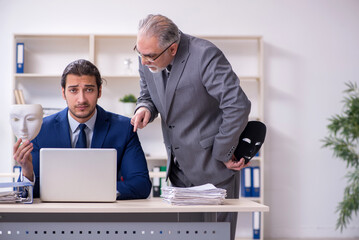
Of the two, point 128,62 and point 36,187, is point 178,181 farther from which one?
point 128,62

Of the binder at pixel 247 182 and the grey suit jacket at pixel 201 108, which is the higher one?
the grey suit jacket at pixel 201 108

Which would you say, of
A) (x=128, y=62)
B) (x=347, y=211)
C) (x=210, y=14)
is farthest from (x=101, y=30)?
(x=347, y=211)

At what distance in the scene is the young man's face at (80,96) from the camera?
2301 mm

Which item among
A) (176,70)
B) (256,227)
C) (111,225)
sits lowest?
(256,227)

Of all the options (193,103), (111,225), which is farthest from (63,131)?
(111,225)

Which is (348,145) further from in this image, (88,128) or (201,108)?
(88,128)

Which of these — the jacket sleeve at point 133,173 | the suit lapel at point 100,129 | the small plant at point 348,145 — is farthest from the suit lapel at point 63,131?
the small plant at point 348,145

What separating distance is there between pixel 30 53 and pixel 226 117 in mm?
3363

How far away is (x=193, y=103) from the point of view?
7.39ft

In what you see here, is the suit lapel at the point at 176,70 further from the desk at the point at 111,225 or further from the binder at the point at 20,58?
the binder at the point at 20,58

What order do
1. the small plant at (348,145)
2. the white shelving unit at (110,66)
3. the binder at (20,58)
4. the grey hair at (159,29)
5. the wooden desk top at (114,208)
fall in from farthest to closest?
the white shelving unit at (110,66) < the binder at (20,58) < the small plant at (348,145) < the grey hair at (159,29) < the wooden desk top at (114,208)

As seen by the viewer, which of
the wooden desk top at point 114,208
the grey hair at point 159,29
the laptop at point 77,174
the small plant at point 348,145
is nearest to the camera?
the wooden desk top at point 114,208

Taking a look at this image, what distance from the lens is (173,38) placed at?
2.17 metres

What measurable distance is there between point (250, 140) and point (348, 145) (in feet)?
9.49
